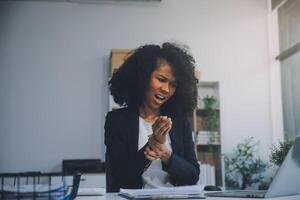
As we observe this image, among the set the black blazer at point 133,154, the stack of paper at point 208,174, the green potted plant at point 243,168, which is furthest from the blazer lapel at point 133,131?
the green potted plant at point 243,168

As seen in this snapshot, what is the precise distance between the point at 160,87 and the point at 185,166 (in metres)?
0.58

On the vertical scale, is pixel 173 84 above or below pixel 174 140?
above

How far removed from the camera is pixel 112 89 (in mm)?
2301

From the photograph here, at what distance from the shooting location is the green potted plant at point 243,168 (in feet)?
14.8

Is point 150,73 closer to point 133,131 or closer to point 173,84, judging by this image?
point 173,84

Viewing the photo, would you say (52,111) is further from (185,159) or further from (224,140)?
(185,159)

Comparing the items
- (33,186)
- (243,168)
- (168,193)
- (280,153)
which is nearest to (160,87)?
(280,153)

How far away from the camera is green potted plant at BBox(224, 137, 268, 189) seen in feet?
14.8

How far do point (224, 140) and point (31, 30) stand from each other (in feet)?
8.88

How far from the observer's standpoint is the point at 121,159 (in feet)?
6.16

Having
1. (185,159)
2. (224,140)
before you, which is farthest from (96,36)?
(185,159)

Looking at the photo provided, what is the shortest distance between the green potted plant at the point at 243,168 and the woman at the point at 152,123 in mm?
2471

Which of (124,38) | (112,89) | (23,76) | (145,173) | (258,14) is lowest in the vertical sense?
(145,173)

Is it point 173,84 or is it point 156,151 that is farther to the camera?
point 173,84
